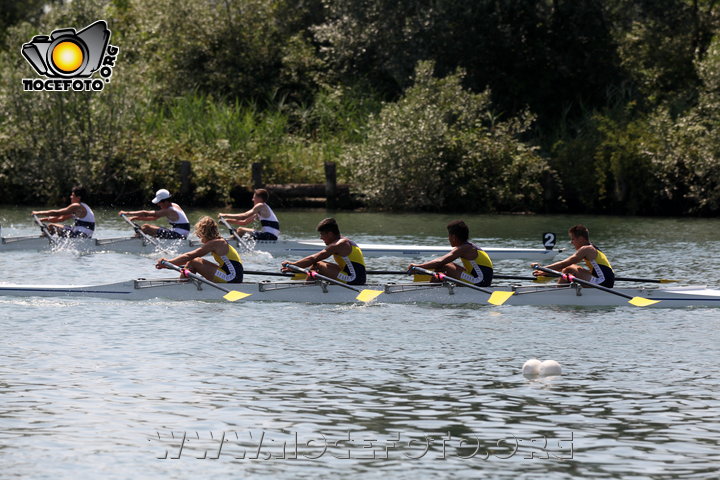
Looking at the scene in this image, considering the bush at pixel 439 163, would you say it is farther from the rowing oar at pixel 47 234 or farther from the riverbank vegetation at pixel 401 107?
the rowing oar at pixel 47 234

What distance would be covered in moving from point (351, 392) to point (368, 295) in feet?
21.7

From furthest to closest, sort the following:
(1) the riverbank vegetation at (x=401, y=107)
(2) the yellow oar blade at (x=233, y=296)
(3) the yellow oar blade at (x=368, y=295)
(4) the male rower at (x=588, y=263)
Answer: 1. (1) the riverbank vegetation at (x=401, y=107)
2. (2) the yellow oar blade at (x=233, y=296)
3. (3) the yellow oar blade at (x=368, y=295)
4. (4) the male rower at (x=588, y=263)

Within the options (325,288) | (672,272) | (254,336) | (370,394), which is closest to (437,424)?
(370,394)

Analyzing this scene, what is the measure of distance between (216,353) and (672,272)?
1313 cm

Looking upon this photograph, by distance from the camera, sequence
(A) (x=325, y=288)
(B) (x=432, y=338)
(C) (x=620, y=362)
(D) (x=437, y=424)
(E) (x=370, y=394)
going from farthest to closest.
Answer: (A) (x=325, y=288) < (B) (x=432, y=338) < (C) (x=620, y=362) < (E) (x=370, y=394) < (D) (x=437, y=424)

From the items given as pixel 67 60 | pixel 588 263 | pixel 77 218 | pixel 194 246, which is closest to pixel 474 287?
pixel 588 263

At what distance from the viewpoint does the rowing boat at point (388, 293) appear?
19641 mm

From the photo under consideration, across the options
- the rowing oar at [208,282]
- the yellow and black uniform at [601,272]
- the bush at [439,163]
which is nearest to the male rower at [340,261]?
the rowing oar at [208,282]

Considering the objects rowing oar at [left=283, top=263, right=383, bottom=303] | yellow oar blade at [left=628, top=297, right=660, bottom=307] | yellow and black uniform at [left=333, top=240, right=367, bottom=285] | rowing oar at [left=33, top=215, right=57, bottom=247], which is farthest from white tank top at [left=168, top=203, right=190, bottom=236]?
yellow oar blade at [left=628, top=297, right=660, bottom=307]

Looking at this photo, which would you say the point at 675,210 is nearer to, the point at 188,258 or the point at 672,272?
the point at 672,272

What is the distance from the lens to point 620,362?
50.1 feet

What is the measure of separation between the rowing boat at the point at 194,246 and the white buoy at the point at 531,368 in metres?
14.3

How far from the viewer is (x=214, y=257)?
20.3 metres

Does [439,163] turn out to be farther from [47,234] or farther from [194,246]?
[47,234]
